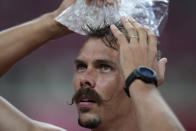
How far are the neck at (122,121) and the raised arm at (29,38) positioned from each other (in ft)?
1.41

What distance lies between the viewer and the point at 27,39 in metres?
2.05

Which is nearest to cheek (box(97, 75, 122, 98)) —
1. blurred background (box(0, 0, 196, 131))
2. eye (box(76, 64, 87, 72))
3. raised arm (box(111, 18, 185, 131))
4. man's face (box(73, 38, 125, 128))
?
man's face (box(73, 38, 125, 128))

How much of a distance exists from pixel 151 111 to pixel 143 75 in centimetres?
11

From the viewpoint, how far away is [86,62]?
6.91ft

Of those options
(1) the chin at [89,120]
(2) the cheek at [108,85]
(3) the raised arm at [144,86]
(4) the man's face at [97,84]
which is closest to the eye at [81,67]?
(4) the man's face at [97,84]

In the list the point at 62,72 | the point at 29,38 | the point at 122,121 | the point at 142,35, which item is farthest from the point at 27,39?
the point at 62,72

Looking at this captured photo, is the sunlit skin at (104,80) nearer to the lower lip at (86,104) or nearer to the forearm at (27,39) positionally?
the lower lip at (86,104)

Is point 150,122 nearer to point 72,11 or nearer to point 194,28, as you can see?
point 72,11

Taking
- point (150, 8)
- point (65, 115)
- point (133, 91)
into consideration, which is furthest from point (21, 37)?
point (65, 115)

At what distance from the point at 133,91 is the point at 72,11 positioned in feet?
2.29

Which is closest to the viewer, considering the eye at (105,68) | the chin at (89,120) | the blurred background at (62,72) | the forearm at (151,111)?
the forearm at (151,111)

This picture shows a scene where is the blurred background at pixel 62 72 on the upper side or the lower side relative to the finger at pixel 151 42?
lower

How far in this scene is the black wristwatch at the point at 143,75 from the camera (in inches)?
56.7

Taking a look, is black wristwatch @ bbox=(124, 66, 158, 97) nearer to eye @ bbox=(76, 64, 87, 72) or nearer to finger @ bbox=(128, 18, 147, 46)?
finger @ bbox=(128, 18, 147, 46)
